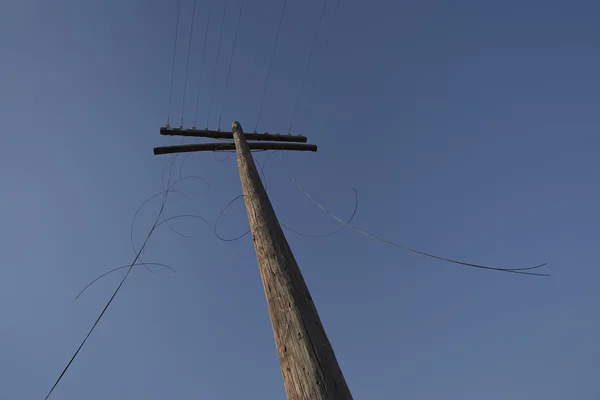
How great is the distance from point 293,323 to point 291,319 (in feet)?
0.11

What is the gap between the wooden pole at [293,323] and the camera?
1766 millimetres

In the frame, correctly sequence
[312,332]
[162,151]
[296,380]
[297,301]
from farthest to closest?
[162,151]
[297,301]
[312,332]
[296,380]

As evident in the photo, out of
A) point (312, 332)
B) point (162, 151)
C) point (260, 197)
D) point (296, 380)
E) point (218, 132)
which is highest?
point (218, 132)

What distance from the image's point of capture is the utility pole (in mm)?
1770

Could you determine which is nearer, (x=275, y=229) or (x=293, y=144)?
(x=275, y=229)

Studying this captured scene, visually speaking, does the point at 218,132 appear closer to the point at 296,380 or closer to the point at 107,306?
the point at 107,306

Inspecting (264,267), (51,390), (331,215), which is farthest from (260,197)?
(51,390)

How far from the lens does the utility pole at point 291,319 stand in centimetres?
177

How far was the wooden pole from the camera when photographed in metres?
1.77

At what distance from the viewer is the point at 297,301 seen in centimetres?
223

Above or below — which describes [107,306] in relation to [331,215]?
below

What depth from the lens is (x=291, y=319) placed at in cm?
212

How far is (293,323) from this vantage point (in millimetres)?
2086

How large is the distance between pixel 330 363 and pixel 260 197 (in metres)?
1.84
